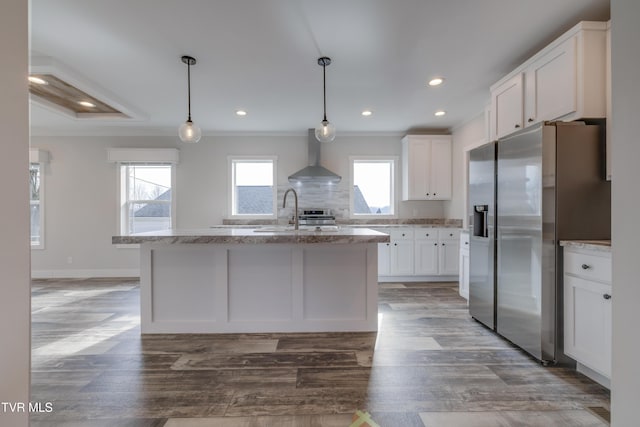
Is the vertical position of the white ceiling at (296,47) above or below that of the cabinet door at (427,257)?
above

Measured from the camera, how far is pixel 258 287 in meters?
2.59

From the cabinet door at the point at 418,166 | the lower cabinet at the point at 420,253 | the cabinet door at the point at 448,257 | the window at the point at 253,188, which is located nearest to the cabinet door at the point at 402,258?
the lower cabinet at the point at 420,253

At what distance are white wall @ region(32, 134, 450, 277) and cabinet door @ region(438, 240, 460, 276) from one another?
759 mm

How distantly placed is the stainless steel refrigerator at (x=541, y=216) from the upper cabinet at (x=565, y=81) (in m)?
0.17

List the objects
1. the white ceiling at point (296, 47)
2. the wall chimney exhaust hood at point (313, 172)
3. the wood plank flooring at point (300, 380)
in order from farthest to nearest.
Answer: the wall chimney exhaust hood at point (313, 172)
the white ceiling at point (296, 47)
the wood plank flooring at point (300, 380)

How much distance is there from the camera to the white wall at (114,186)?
4922 mm

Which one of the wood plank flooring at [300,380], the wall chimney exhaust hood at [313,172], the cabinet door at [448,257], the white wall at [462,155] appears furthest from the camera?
the wall chimney exhaust hood at [313,172]

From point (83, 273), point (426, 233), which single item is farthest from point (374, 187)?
point (83, 273)

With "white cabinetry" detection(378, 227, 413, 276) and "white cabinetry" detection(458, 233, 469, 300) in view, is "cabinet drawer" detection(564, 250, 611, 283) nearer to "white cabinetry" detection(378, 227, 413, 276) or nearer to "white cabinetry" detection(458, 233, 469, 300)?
"white cabinetry" detection(458, 233, 469, 300)

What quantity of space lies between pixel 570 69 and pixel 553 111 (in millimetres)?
297

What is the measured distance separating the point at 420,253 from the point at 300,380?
3.27m

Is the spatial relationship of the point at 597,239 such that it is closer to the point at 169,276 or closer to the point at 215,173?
the point at 169,276

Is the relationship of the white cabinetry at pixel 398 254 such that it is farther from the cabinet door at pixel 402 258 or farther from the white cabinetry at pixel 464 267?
the white cabinetry at pixel 464 267

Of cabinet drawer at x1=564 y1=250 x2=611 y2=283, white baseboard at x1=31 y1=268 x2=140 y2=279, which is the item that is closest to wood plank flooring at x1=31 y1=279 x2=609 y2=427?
cabinet drawer at x1=564 y1=250 x2=611 y2=283
